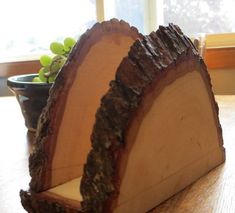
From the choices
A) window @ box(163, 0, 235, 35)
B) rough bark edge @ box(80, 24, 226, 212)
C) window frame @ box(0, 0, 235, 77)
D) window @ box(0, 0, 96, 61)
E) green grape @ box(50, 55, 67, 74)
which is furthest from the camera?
window @ box(0, 0, 96, 61)

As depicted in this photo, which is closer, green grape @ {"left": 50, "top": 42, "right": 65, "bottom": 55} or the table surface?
the table surface

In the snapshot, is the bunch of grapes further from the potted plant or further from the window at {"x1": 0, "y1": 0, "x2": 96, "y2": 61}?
the window at {"x1": 0, "y1": 0, "x2": 96, "y2": 61}

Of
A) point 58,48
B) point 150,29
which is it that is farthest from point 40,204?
point 150,29

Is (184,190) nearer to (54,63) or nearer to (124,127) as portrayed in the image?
(124,127)

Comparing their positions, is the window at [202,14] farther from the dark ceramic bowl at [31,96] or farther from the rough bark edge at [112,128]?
the rough bark edge at [112,128]

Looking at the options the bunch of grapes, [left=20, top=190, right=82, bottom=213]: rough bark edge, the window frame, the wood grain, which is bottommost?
the window frame

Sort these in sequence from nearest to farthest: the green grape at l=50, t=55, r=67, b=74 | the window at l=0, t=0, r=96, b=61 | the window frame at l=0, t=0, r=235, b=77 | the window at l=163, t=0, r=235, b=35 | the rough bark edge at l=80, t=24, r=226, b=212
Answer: the rough bark edge at l=80, t=24, r=226, b=212 < the green grape at l=50, t=55, r=67, b=74 < the window frame at l=0, t=0, r=235, b=77 < the window at l=163, t=0, r=235, b=35 < the window at l=0, t=0, r=96, b=61

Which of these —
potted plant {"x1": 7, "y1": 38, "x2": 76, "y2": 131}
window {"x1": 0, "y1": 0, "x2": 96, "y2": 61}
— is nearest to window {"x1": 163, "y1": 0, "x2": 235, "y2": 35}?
window {"x1": 0, "y1": 0, "x2": 96, "y2": 61}
